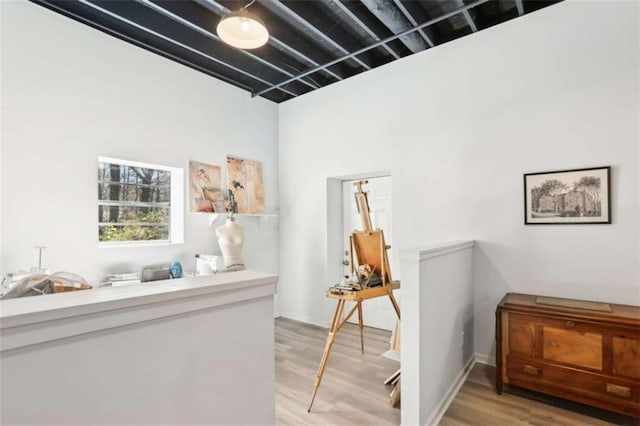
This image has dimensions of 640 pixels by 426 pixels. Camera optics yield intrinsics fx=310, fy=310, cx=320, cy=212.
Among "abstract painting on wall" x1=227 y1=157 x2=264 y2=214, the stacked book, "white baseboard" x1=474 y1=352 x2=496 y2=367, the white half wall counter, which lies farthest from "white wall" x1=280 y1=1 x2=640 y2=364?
the stacked book

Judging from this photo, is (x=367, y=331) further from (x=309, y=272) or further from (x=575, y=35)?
(x=575, y=35)

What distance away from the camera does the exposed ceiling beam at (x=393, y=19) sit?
9.82 feet

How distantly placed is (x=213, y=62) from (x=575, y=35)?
13.1 feet

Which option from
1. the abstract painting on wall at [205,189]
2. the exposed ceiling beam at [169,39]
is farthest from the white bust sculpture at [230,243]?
the exposed ceiling beam at [169,39]

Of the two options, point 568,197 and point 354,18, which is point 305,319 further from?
point 354,18

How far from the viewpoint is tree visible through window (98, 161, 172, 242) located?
3.44 m

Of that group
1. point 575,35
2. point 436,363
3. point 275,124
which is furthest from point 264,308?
point 275,124

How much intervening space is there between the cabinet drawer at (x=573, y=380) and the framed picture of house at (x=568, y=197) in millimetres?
1279

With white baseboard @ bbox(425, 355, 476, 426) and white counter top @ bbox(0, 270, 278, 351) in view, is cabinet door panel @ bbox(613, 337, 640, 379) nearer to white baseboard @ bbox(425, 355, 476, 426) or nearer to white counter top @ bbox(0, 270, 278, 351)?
white baseboard @ bbox(425, 355, 476, 426)

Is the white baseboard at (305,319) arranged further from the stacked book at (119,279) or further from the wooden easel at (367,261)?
the stacked book at (119,279)

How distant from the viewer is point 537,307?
8.25ft

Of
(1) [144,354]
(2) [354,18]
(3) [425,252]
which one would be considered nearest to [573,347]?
(3) [425,252]

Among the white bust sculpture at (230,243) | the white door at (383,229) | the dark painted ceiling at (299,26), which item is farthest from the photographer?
the white door at (383,229)

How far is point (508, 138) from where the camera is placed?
10.4ft
